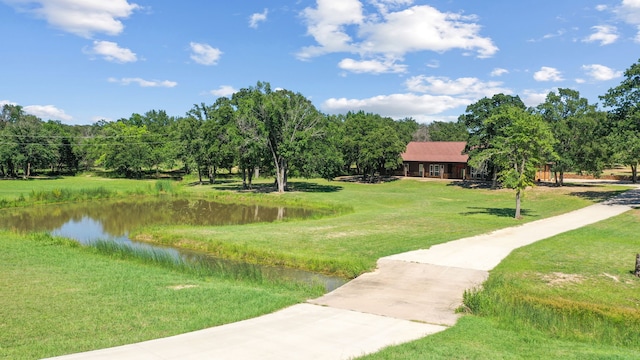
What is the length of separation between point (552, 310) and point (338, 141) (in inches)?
1726

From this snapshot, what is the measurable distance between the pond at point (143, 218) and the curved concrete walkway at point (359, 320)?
3.76 metres

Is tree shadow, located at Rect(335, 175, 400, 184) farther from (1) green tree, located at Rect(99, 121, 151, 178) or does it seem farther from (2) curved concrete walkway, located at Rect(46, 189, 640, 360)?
(2) curved concrete walkway, located at Rect(46, 189, 640, 360)

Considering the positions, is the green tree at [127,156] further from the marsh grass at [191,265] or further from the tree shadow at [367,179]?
the marsh grass at [191,265]

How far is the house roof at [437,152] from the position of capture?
70.3m

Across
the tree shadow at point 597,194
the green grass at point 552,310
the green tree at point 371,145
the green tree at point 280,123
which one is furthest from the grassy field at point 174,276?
the green tree at point 371,145

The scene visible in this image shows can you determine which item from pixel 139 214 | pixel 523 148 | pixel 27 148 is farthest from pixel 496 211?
pixel 27 148

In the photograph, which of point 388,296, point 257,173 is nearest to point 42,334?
point 388,296

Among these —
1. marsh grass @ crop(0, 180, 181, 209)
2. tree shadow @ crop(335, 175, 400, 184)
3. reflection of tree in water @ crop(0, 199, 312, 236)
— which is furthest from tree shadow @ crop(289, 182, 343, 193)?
marsh grass @ crop(0, 180, 181, 209)

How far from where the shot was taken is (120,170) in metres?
83.8

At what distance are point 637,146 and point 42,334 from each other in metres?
38.7

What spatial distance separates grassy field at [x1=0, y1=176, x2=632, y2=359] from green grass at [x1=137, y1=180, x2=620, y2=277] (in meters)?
0.06

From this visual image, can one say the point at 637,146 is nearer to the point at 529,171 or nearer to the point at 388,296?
the point at 529,171

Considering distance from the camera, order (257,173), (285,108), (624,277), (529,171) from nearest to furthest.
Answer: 1. (624,277)
2. (529,171)
3. (285,108)
4. (257,173)

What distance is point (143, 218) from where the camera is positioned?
35.2 meters
